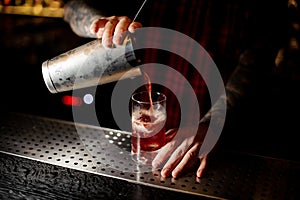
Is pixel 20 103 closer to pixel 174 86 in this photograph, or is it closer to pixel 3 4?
pixel 174 86

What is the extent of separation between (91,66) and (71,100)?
151 cm

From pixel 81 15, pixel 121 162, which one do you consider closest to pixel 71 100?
pixel 81 15

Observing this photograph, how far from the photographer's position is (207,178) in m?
1.68

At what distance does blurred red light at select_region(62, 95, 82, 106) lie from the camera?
9.50 feet

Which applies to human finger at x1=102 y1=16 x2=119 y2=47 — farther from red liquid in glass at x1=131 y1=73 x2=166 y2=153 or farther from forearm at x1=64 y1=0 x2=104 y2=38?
forearm at x1=64 y1=0 x2=104 y2=38

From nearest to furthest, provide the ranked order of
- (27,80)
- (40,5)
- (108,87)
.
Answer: (108,87), (27,80), (40,5)

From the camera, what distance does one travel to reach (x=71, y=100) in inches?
119

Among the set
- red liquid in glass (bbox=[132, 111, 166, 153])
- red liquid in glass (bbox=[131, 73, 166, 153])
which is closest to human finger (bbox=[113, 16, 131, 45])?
red liquid in glass (bbox=[131, 73, 166, 153])

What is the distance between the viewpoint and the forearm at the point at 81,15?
8.70ft

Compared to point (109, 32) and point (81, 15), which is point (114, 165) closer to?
point (109, 32)

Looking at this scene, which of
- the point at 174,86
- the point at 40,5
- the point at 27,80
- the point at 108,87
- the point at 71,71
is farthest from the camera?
the point at 40,5

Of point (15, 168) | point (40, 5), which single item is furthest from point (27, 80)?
point (15, 168)

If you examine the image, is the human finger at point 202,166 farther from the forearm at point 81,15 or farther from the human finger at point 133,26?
the forearm at point 81,15

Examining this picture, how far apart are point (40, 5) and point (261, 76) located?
2289 millimetres
